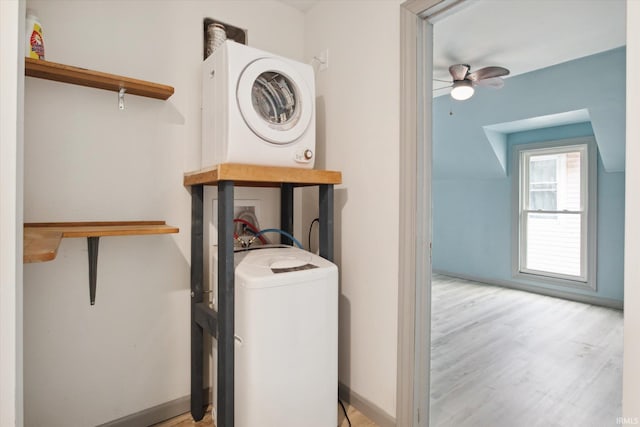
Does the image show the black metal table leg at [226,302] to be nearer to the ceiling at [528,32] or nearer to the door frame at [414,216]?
the door frame at [414,216]

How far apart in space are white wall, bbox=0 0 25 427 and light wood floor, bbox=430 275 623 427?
1.89 m

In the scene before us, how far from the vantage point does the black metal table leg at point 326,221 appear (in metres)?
1.69

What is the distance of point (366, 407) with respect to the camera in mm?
1836

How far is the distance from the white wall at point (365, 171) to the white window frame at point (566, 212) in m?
3.80

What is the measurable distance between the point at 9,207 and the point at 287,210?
56.9 inches

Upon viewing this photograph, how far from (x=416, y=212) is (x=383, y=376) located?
86cm

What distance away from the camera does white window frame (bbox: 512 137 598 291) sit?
4176mm

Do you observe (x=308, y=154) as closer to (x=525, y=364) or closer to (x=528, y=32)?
(x=528, y=32)

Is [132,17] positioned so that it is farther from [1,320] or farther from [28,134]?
[1,320]

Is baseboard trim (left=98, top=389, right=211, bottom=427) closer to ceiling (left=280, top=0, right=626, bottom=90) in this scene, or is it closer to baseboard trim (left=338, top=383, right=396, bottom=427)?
baseboard trim (left=338, top=383, right=396, bottom=427)

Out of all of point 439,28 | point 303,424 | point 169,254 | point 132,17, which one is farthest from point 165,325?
point 439,28

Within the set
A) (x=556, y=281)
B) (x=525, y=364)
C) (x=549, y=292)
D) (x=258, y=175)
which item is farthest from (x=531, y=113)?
(x=258, y=175)

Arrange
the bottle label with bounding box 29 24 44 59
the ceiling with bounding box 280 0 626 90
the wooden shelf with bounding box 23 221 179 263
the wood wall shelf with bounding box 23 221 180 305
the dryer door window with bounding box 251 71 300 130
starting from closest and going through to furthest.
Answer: the wooden shelf with bounding box 23 221 179 263
the wood wall shelf with bounding box 23 221 180 305
the bottle label with bounding box 29 24 44 59
the dryer door window with bounding box 251 71 300 130
the ceiling with bounding box 280 0 626 90

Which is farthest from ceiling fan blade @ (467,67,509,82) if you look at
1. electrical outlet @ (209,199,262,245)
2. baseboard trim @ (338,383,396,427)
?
baseboard trim @ (338,383,396,427)
